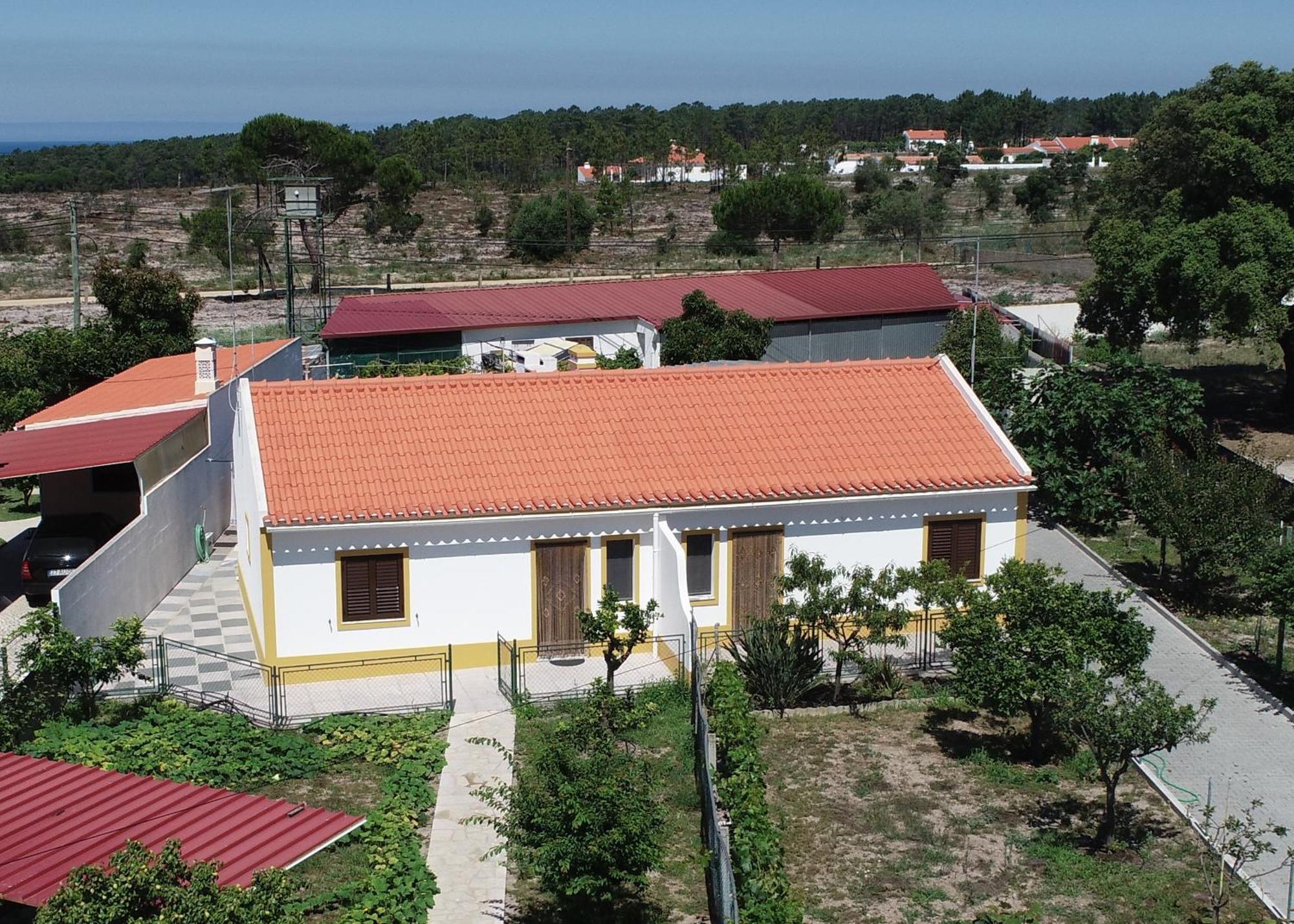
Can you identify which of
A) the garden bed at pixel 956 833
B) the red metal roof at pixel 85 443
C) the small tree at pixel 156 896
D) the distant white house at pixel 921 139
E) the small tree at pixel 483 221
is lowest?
the garden bed at pixel 956 833

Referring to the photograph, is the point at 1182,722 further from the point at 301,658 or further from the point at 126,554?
the point at 126,554

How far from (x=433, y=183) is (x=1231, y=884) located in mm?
116047

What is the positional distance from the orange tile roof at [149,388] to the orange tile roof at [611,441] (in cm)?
739

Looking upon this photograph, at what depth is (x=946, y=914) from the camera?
1398cm

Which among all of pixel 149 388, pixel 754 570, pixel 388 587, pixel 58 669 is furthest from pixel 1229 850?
pixel 149 388

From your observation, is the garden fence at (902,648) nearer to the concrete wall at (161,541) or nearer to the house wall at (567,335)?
the concrete wall at (161,541)

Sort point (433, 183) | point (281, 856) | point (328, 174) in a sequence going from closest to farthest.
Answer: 1. point (281, 856)
2. point (328, 174)
3. point (433, 183)

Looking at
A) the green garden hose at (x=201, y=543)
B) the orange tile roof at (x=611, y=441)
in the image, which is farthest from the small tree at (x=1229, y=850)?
the green garden hose at (x=201, y=543)

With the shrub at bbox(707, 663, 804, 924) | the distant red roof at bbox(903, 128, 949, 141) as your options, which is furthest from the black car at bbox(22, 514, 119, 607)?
the distant red roof at bbox(903, 128, 949, 141)

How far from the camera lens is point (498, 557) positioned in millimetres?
21031

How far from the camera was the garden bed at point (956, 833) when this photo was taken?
14289 millimetres

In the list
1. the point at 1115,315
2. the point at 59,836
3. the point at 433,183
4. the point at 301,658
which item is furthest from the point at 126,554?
the point at 433,183

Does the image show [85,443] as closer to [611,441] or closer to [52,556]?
[52,556]

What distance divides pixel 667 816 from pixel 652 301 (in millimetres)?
33307
